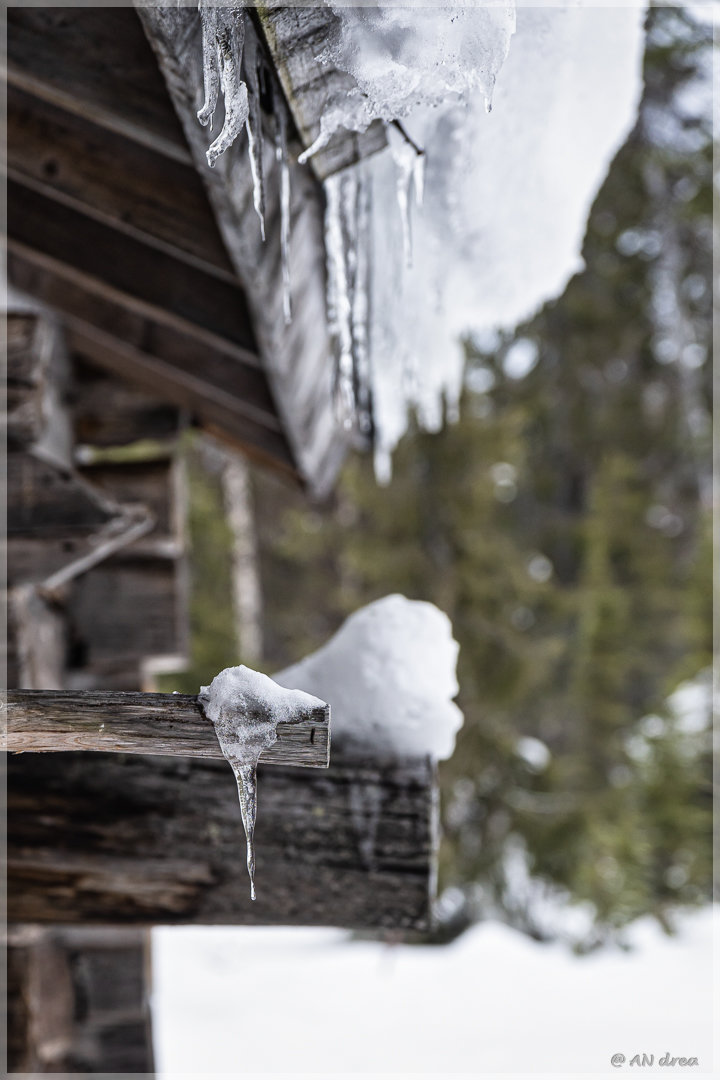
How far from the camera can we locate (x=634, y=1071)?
3598mm

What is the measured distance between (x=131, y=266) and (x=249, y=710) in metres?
1.44

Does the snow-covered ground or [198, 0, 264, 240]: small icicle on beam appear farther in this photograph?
the snow-covered ground

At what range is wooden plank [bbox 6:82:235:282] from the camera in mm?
1726

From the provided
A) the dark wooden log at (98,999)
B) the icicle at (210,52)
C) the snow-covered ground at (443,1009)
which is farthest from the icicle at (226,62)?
the snow-covered ground at (443,1009)

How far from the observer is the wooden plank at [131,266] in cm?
205

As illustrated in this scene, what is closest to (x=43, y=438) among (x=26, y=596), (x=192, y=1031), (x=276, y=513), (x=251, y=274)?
(x=26, y=596)

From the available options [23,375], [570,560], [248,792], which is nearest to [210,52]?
[248,792]

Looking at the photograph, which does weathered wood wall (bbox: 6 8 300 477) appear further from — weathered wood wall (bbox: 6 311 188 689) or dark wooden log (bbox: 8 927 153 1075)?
dark wooden log (bbox: 8 927 153 1075)

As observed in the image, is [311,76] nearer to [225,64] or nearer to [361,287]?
[225,64]

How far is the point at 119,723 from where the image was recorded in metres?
1.04

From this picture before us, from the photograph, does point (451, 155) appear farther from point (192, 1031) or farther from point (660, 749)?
point (660, 749)

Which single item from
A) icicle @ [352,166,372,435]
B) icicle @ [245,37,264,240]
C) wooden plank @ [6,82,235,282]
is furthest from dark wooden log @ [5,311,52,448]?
icicle @ [245,37,264,240]

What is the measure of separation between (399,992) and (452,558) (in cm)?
355

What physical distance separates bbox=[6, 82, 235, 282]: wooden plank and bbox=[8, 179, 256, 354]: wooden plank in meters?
0.23
